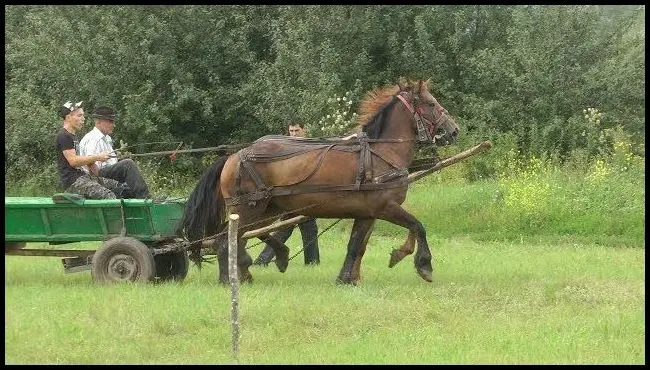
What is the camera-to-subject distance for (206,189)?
1205 cm

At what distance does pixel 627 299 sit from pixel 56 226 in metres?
5.97

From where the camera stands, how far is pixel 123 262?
455 inches

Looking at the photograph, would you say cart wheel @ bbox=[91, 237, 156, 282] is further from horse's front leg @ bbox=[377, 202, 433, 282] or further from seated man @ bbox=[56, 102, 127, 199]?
horse's front leg @ bbox=[377, 202, 433, 282]

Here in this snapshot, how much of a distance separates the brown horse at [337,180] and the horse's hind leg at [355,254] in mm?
11

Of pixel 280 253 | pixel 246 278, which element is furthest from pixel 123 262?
pixel 280 253

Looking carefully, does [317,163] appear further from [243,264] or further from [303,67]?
[303,67]

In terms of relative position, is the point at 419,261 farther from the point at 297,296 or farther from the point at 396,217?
the point at 297,296

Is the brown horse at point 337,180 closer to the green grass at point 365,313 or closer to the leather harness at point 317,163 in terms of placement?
the leather harness at point 317,163

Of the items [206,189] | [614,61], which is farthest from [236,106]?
[206,189]

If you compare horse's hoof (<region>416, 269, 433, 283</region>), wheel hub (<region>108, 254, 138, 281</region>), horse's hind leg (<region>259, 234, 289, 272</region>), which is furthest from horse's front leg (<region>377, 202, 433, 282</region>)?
wheel hub (<region>108, 254, 138, 281</region>)

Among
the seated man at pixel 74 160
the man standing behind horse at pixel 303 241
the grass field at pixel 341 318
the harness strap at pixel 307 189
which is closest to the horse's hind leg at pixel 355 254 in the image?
the grass field at pixel 341 318

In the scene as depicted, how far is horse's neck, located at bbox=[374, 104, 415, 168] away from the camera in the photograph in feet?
39.1

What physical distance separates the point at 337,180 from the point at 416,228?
0.99 m

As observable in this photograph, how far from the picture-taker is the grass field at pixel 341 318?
27.0ft
